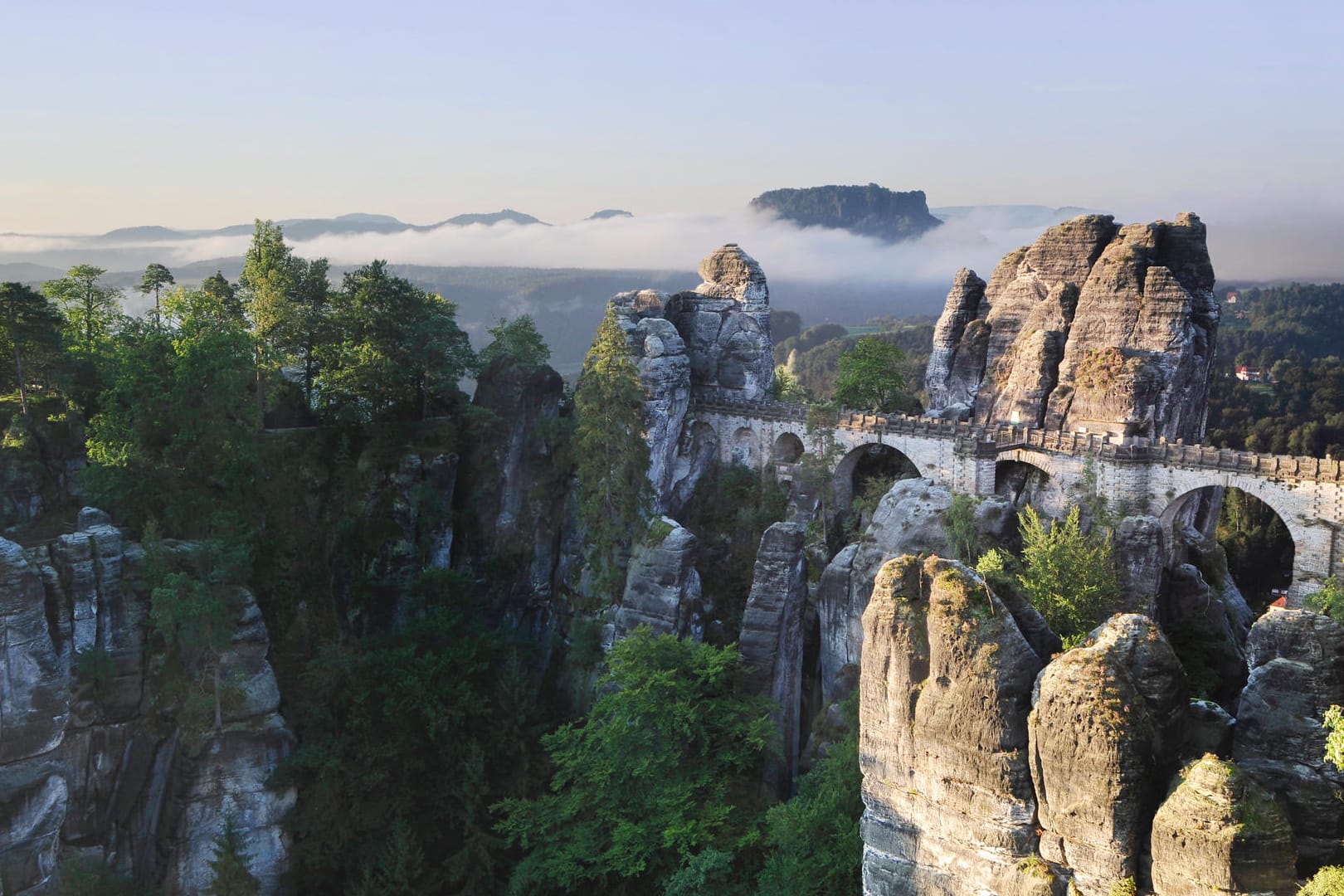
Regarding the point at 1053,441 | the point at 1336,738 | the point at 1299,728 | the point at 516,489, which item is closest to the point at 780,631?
the point at 1053,441

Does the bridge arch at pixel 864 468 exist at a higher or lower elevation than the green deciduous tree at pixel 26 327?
lower

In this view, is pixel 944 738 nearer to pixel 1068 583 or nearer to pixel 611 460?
pixel 1068 583

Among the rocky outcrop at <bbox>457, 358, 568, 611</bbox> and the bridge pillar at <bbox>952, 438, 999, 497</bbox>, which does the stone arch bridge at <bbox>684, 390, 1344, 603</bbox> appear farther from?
the rocky outcrop at <bbox>457, 358, 568, 611</bbox>

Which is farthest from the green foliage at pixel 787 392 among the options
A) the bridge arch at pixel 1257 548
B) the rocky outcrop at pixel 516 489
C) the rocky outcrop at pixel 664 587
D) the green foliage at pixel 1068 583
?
the green foliage at pixel 1068 583

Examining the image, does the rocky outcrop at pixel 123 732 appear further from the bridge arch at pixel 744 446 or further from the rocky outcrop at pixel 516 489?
the bridge arch at pixel 744 446

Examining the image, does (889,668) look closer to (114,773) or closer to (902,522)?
(902,522)

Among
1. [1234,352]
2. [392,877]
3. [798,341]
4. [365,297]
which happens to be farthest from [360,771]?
[798,341]

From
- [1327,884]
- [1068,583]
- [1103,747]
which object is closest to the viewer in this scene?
[1327,884]

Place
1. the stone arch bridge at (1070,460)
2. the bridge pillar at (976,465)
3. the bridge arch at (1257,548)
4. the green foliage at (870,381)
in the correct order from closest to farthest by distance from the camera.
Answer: the stone arch bridge at (1070,460), the bridge pillar at (976,465), the green foliage at (870,381), the bridge arch at (1257,548)
